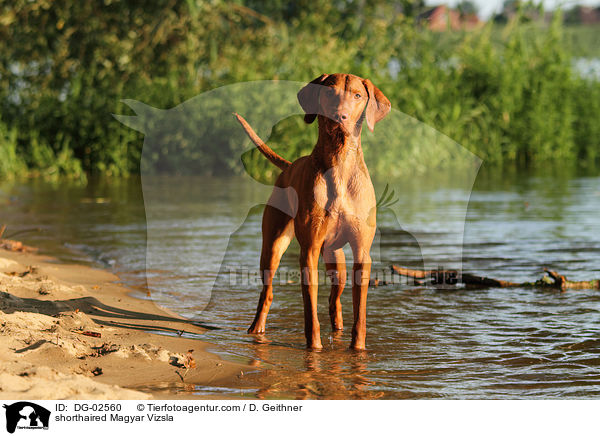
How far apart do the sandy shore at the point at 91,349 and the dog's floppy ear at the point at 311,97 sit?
145 cm

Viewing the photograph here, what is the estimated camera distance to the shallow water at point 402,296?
387 cm

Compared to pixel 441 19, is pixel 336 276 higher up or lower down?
lower down

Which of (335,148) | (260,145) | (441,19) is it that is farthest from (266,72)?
(335,148)

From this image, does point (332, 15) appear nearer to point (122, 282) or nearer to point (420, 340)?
point (122, 282)

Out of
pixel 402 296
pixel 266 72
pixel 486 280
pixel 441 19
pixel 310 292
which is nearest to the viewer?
pixel 310 292

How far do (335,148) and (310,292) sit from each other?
836mm

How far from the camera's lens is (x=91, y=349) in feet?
13.2

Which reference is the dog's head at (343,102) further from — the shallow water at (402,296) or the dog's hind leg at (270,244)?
the shallow water at (402,296)

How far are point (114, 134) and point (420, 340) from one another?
44.0 feet
